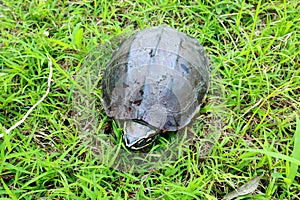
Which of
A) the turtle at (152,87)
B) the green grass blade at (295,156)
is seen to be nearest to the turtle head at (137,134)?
the turtle at (152,87)

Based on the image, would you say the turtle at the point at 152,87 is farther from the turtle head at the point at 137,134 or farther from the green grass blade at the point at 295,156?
the green grass blade at the point at 295,156

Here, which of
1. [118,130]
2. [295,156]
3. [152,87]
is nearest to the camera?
[295,156]

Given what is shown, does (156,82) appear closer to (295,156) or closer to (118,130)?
(118,130)

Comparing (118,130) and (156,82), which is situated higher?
(156,82)

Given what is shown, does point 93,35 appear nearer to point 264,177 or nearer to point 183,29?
point 183,29

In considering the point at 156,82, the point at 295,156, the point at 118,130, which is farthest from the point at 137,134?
the point at 295,156

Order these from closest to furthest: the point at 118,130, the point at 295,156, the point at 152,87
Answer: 1. the point at 295,156
2. the point at 152,87
3. the point at 118,130

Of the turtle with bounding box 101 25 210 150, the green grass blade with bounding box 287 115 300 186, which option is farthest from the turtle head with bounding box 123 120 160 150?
the green grass blade with bounding box 287 115 300 186
